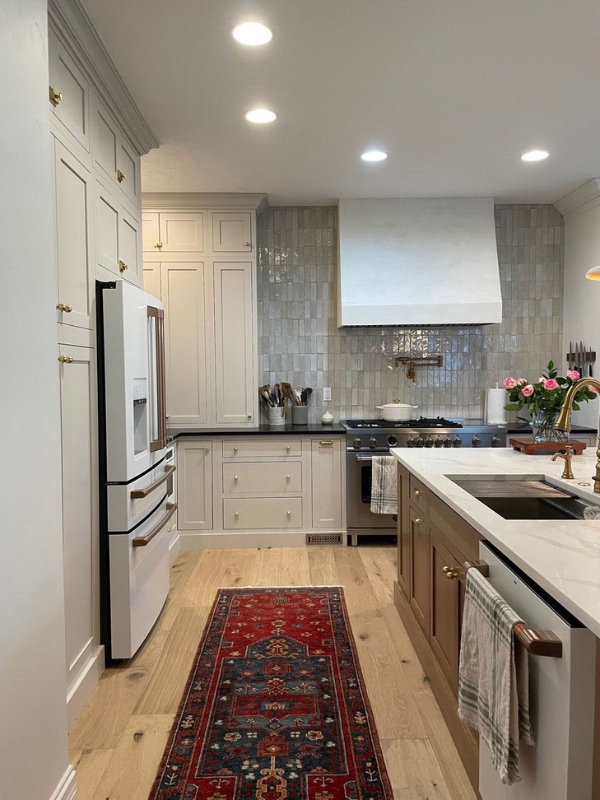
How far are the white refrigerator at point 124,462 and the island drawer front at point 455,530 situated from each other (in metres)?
1.28

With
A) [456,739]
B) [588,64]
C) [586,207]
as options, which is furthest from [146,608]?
[586,207]

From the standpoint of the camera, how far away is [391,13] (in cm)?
218

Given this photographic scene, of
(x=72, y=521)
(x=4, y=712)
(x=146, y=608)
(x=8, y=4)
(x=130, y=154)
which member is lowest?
(x=146, y=608)

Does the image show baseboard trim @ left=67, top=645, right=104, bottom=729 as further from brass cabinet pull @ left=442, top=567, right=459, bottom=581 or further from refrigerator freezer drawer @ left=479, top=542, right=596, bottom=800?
refrigerator freezer drawer @ left=479, top=542, right=596, bottom=800

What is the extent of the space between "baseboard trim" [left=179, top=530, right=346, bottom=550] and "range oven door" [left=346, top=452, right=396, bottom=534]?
417 millimetres

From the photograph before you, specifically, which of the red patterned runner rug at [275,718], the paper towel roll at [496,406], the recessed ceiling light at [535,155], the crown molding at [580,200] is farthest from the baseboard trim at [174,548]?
the crown molding at [580,200]

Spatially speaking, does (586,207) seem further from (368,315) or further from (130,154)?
(130,154)

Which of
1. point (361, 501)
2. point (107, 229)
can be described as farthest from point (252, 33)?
point (361, 501)

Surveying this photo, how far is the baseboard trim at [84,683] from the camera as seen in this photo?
219 cm

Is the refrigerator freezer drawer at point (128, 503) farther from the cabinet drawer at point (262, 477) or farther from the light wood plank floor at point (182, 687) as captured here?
the cabinet drawer at point (262, 477)

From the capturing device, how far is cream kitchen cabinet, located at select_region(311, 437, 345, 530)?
444 centimetres

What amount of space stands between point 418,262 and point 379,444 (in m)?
1.42

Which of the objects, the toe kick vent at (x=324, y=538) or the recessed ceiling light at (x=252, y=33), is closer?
the recessed ceiling light at (x=252, y=33)

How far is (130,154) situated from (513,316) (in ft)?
10.9
